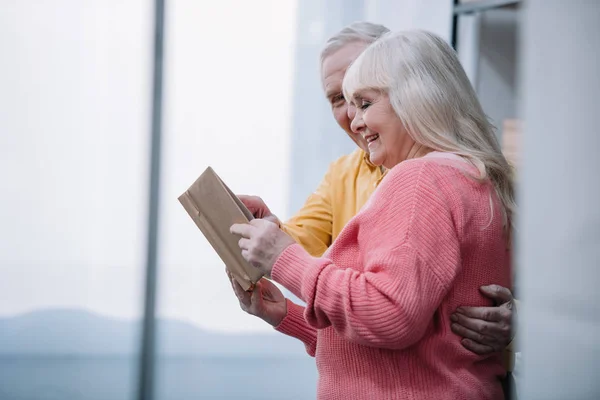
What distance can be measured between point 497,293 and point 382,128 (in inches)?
14.4

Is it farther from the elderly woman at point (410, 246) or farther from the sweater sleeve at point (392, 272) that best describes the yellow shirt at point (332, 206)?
the sweater sleeve at point (392, 272)

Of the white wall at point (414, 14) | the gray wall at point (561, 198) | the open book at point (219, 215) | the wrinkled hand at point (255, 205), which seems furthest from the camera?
the white wall at point (414, 14)

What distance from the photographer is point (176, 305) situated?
326 cm

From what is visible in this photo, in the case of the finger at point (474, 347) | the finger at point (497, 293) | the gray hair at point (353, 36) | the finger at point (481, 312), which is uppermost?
the gray hair at point (353, 36)

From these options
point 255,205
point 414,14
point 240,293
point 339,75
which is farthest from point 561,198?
point 414,14

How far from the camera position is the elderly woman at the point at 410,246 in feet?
3.53

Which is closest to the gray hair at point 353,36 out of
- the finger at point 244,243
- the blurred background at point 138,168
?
the finger at point 244,243

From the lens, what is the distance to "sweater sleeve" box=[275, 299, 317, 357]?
1577mm

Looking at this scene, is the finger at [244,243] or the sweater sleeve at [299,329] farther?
the sweater sleeve at [299,329]

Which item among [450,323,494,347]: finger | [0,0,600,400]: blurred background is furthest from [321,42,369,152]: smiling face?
[0,0,600,400]: blurred background

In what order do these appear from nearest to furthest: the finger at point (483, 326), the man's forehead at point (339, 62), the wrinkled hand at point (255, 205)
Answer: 1. the finger at point (483, 326)
2. the wrinkled hand at point (255, 205)
3. the man's forehead at point (339, 62)

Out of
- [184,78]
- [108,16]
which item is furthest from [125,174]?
[108,16]

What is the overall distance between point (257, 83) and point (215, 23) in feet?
1.14

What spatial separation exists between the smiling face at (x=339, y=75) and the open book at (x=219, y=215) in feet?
1.97
